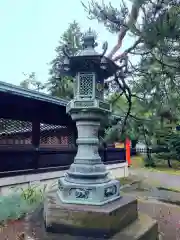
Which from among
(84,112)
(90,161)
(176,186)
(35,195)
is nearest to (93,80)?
(84,112)

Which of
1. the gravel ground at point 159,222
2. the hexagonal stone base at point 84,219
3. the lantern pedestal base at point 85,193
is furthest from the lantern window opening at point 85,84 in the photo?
the gravel ground at point 159,222

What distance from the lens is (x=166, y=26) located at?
3771 millimetres

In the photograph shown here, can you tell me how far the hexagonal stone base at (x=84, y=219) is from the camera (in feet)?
10.4

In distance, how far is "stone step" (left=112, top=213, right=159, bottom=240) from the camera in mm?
3200

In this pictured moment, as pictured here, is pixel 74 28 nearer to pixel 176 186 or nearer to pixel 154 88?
pixel 176 186

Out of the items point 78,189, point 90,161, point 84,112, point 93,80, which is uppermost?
point 93,80

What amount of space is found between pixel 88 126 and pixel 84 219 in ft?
4.03

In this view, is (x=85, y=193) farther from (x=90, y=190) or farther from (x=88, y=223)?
(x=88, y=223)

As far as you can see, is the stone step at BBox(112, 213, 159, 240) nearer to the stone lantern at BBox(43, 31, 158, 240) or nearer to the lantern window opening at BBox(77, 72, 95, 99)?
the stone lantern at BBox(43, 31, 158, 240)

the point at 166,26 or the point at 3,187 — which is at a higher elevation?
the point at 166,26

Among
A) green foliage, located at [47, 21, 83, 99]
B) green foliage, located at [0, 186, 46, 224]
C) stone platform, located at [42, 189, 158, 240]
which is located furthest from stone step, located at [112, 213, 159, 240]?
green foliage, located at [47, 21, 83, 99]

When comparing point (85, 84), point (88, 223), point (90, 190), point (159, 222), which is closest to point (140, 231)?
point (88, 223)

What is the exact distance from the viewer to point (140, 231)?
3.40 metres

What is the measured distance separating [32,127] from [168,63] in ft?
14.1
